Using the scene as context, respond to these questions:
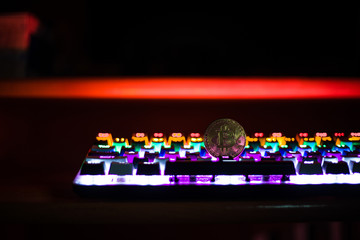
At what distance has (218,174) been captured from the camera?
423 mm

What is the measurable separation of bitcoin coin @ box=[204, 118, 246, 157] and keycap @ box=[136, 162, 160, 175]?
12 centimetres

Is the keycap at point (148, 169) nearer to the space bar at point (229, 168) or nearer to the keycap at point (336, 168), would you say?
the space bar at point (229, 168)

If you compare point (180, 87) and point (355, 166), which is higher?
point (180, 87)

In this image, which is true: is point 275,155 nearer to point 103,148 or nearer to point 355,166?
point 355,166

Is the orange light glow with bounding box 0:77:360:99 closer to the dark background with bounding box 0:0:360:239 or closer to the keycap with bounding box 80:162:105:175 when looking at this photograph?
the dark background with bounding box 0:0:360:239

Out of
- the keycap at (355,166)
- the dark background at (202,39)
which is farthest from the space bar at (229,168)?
the dark background at (202,39)

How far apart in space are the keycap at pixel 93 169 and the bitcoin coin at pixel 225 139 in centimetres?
19

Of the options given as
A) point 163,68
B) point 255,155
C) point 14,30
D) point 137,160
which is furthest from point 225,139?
point 14,30

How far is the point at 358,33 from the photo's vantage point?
2.95 feet

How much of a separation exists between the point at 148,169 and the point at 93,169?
0.08 metres

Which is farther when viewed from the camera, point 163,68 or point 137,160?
point 163,68
